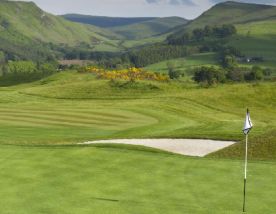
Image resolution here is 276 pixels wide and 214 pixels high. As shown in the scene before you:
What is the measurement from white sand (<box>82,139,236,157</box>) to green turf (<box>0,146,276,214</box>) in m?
6.58

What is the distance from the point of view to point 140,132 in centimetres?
5159

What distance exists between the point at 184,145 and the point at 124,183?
652 inches

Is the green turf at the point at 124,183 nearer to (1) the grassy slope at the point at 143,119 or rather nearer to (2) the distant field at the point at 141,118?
(1) the grassy slope at the point at 143,119

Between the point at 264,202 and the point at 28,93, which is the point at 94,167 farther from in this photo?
the point at 28,93

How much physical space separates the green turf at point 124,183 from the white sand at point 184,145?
658 cm

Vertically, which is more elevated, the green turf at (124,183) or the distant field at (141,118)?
the green turf at (124,183)

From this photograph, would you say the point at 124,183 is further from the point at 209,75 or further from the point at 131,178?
the point at 209,75

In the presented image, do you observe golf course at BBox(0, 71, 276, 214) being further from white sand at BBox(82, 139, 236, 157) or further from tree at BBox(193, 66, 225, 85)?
tree at BBox(193, 66, 225, 85)

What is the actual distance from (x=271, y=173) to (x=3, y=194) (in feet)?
45.7

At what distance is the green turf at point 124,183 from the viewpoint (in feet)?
64.4

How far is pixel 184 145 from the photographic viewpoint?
3900 cm

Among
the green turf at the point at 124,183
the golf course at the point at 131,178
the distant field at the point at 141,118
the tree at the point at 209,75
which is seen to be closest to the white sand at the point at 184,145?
the golf course at the point at 131,178

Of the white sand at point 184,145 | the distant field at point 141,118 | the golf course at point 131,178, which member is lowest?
the distant field at point 141,118

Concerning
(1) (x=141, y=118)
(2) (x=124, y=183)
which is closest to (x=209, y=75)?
(1) (x=141, y=118)
